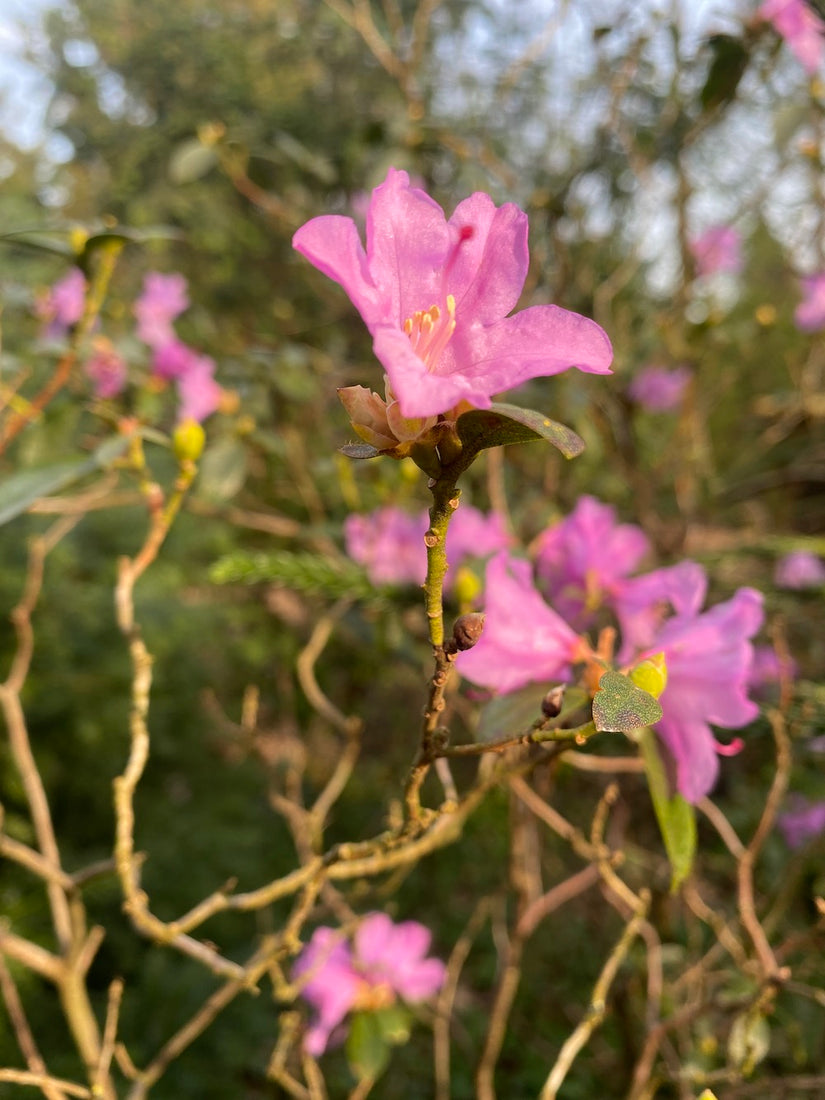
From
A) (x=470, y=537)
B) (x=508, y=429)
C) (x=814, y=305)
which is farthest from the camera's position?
(x=814, y=305)

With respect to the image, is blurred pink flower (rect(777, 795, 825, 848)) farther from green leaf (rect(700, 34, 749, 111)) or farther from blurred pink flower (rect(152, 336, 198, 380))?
blurred pink flower (rect(152, 336, 198, 380))

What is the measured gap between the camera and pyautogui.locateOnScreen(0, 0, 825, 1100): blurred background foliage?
1.27 m

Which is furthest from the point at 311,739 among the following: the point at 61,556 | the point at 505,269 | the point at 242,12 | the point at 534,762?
the point at 242,12

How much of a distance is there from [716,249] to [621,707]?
79.4 inches

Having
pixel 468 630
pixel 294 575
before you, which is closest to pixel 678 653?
pixel 468 630

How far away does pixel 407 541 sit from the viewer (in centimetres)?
106

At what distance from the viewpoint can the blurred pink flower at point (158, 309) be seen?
5.48 feet

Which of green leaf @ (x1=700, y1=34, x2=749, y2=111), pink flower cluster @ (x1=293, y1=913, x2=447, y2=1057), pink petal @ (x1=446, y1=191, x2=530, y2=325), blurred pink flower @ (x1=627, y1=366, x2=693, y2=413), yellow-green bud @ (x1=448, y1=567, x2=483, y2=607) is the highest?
green leaf @ (x1=700, y1=34, x2=749, y2=111)

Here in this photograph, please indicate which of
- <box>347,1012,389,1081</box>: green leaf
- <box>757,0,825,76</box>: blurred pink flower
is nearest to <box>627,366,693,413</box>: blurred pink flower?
<box>757,0,825,76</box>: blurred pink flower

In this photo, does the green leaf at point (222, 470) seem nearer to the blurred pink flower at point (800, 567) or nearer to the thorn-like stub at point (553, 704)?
the thorn-like stub at point (553, 704)

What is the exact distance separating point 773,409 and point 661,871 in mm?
1091

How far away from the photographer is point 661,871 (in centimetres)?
97

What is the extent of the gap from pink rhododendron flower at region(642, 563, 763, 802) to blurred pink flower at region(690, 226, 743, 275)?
1.64 metres

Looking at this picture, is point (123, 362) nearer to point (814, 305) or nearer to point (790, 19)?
point (790, 19)
